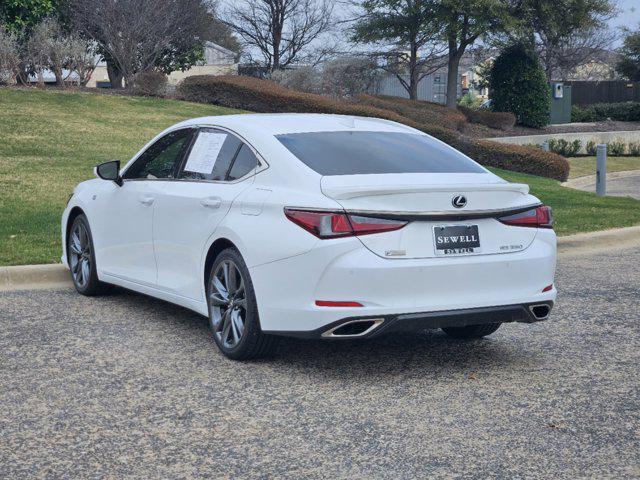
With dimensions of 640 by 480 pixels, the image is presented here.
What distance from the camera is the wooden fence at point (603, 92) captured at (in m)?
55.0

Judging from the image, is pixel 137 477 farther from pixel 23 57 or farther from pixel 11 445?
pixel 23 57

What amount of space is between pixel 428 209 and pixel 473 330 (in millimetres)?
1573

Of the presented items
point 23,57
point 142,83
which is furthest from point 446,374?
point 23,57

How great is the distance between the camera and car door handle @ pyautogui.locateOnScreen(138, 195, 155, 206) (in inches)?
298

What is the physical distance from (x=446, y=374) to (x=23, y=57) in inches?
992

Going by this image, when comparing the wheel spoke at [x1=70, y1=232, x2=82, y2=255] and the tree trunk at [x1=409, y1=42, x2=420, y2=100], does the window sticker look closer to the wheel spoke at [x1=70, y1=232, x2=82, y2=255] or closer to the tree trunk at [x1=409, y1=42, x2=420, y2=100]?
the wheel spoke at [x1=70, y1=232, x2=82, y2=255]

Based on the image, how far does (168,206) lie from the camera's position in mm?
7281

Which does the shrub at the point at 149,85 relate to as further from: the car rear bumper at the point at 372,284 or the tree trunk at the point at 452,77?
the car rear bumper at the point at 372,284

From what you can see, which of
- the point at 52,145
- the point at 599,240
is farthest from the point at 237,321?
the point at 52,145

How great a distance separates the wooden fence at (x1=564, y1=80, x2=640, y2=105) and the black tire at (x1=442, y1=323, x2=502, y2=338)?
164 ft

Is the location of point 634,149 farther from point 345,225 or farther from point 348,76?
point 345,225

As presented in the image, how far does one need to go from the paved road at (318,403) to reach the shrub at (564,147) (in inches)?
1031

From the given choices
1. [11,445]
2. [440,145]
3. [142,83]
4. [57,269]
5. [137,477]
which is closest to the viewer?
[137,477]

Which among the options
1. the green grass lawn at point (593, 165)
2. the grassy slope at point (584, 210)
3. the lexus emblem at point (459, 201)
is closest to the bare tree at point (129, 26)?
the green grass lawn at point (593, 165)
